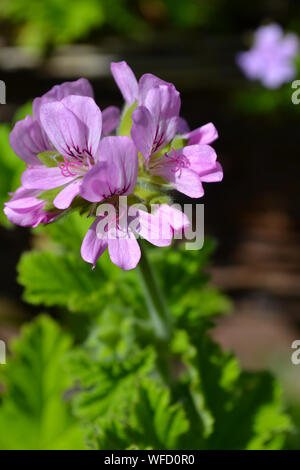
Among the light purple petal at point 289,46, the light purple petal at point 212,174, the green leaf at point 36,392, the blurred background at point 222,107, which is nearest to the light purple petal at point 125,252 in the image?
the light purple petal at point 212,174

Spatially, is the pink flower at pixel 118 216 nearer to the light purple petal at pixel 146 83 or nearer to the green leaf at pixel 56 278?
the light purple petal at pixel 146 83

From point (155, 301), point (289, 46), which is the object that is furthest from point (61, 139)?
point (289, 46)

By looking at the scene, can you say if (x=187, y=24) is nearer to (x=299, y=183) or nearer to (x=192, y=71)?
(x=192, y=71)

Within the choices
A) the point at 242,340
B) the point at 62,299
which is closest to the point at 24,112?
the point at 62,299

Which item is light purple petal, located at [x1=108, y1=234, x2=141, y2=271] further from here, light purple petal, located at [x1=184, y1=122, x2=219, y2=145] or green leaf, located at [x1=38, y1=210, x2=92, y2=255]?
green leaf, located at [x1=38, y1=210, x2=92, y2=255]

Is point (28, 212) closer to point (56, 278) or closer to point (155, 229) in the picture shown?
point (155, 229)
